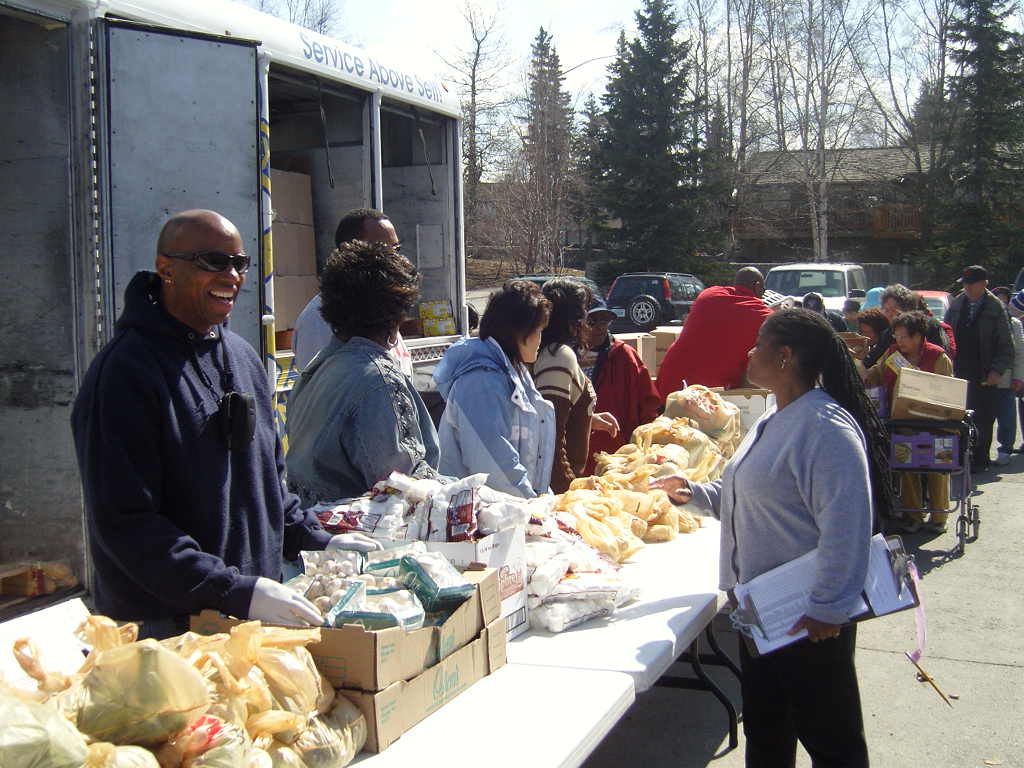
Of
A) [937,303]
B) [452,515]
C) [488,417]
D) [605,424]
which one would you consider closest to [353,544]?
[452,515]

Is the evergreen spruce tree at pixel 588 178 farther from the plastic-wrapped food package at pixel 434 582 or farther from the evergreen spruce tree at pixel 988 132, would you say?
the plastic-wrapped food package at pixel 434 582

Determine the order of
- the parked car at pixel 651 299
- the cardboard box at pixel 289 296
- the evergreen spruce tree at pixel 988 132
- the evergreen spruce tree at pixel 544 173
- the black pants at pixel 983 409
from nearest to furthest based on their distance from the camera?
the cardboard box at pixel 289 296 < the black pants at pixel 983 409 < the parked car at pixel 651 299 < the evergreen spruce tree at pixel 544 173 < the evergreen spruce tree at pixel 988 132

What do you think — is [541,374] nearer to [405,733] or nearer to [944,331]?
[405,733]

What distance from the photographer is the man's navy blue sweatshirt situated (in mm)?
2209

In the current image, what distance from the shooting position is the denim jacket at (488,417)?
13.4 ft

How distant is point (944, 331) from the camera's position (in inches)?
365

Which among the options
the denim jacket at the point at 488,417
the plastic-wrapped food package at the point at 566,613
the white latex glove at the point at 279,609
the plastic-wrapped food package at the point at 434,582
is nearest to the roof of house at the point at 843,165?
the denim jacket at the point at 488,417

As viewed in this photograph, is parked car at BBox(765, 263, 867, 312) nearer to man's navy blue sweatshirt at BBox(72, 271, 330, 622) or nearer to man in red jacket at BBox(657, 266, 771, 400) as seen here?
man in red jacket at BBox(657, 266, 771, 400)

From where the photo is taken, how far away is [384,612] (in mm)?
2336

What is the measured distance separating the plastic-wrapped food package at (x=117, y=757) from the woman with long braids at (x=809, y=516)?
6.08 ft

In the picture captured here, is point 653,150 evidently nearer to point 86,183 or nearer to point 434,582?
point 86,183

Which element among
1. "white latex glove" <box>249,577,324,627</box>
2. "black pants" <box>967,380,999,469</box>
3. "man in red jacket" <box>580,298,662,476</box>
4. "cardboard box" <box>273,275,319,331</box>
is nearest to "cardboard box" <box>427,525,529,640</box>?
"white latex glove" <box>249,577,324,627</box>

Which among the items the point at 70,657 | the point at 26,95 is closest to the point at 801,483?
the point at 70,657

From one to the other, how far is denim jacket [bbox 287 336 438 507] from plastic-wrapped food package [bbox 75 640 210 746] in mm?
1392
